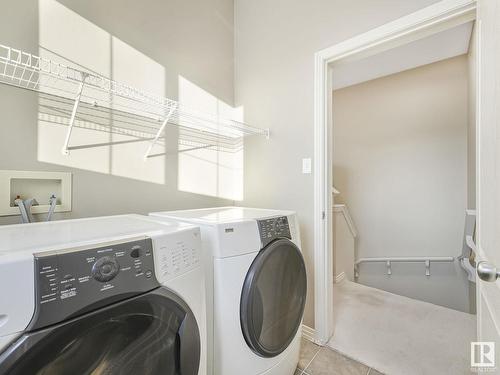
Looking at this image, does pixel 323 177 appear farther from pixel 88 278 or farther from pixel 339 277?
pixel 339 277

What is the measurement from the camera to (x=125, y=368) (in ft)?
2.18

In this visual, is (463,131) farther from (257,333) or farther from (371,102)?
(257,333)

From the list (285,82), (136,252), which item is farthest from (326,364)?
(285,82)

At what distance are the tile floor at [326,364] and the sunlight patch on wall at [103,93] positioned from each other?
148 centimetres

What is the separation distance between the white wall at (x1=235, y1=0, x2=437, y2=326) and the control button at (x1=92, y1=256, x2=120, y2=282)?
51.9 inches

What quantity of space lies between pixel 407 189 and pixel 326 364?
2195 millimetres

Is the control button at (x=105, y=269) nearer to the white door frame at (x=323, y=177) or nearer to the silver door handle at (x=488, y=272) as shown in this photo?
the silver door handle at (x=488, y=272)

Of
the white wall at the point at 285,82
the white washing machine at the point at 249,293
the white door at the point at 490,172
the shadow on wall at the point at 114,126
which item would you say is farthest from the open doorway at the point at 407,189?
the shadow on wall at the point at 114,126

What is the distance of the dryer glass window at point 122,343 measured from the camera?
508 mm

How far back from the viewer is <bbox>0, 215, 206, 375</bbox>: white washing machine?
486mm

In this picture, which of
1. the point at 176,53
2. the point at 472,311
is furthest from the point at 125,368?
the point at 472,311

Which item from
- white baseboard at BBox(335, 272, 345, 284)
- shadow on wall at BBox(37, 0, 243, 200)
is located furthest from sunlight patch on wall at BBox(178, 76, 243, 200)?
white baseboard at BBox(335, 272, 345, 284)

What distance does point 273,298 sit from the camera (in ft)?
3.82

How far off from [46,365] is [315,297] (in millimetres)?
1500
